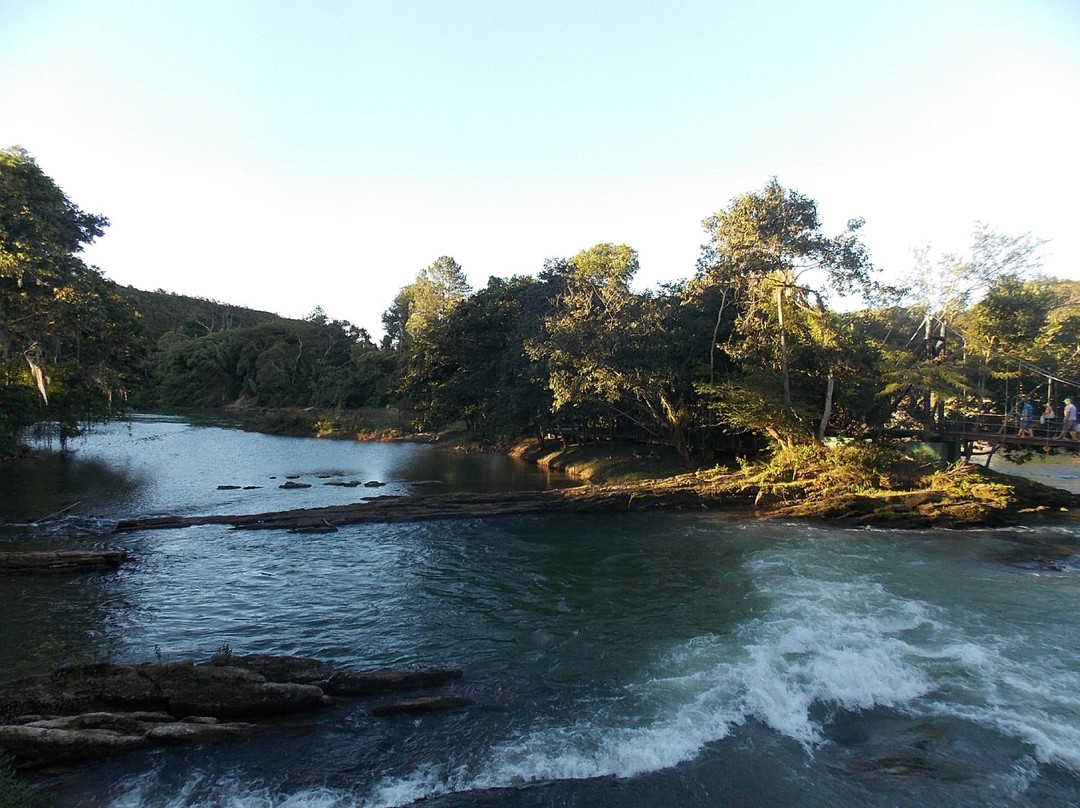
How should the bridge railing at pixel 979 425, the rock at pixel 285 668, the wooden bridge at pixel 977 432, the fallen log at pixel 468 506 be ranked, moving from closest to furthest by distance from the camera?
the rock at pixel 285 668
the fallen log at pixel 468 506
the wooden bridge at pixel 977 432
the bridge railing at pixel 979 425

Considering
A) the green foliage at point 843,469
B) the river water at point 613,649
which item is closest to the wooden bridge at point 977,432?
the green foliage at point 843,469

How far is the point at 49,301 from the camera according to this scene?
22547 millimetres

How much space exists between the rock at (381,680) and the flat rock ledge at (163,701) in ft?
0.06

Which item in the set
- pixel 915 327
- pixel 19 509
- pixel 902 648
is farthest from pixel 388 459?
pixel 902 648

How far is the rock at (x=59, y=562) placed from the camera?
53.5ft

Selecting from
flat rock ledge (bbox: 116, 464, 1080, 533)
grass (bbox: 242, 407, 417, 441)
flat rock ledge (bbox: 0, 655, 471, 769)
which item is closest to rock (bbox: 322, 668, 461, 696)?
flat rock ledge (bbox: 0, 655, 471, 769)

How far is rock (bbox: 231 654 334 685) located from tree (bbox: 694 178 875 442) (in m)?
21.5

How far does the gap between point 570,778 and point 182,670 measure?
6645 millimetres

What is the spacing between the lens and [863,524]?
23.4 meters

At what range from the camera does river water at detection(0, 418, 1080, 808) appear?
8.45 meters

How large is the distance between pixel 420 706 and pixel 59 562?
13009mm

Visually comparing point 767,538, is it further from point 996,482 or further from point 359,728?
point 359,728

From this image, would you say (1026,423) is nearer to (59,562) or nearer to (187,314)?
(59,562)

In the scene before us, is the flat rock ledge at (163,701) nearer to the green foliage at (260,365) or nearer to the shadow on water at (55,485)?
the shadow on water at (55,485)
